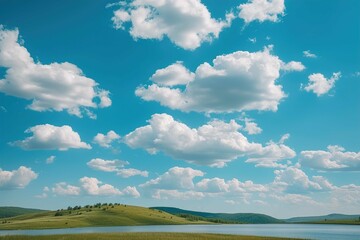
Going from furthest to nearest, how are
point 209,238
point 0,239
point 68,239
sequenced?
point 209,238 → point 68,239 → point 0,239

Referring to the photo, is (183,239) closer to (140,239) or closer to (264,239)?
(140,239)

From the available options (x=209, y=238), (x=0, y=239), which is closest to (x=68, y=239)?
(x=0, y=239)

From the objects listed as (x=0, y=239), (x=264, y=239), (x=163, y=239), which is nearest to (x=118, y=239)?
(x=163, y=239)

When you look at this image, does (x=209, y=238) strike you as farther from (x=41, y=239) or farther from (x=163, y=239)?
(x=41, y=239)

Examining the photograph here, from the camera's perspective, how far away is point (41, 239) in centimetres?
8306

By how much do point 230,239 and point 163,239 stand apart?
1447 centimetres

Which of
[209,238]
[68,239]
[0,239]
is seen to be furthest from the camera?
[209,238]

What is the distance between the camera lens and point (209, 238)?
8712cm

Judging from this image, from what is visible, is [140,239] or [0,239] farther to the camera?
[140,239]

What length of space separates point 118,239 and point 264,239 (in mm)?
30897

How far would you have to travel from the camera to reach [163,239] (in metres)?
82.2

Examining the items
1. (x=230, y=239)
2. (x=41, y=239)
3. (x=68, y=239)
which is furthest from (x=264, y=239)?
(x=41, y=239)

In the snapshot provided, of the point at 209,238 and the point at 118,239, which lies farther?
the point at 209,238

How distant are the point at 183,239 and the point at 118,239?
1346 cm
